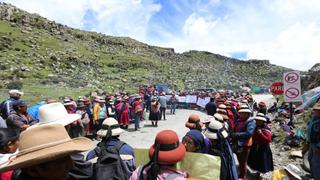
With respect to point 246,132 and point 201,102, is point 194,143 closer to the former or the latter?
point 246,132

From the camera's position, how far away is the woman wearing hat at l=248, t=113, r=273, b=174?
758 centimetres

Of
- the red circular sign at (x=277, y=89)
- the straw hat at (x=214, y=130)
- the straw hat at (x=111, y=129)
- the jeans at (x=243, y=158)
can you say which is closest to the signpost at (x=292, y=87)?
the red circular sign at (x=277, y=89)

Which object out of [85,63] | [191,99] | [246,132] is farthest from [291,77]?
[85,63]

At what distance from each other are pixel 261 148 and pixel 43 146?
6.34m

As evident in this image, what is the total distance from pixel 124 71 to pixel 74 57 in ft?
34.4

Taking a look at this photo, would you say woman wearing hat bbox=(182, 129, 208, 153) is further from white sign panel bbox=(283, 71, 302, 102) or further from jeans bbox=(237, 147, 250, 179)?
white sign panel bbox=(283, 71, 302, 102)

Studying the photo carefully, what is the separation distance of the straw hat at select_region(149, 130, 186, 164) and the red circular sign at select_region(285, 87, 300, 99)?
845cm

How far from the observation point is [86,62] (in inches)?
2702

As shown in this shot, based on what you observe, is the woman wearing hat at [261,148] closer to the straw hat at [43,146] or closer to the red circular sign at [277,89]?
the straw hat at [43,146]

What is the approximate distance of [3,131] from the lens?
12.7ft

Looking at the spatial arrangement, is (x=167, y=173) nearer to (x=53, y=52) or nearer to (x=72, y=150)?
(x=72, y=150)

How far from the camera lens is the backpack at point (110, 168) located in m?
3.84

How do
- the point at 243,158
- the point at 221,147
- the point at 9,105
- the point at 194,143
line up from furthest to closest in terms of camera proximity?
the point at 9,105
the point at 243,158
the point at 221,147
the point at 194,143

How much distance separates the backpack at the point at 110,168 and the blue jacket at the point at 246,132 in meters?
3.76
